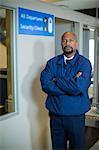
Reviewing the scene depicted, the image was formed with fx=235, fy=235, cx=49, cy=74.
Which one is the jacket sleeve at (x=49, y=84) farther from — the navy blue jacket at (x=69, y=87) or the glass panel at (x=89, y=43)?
the glass panel at (x=89, y=43)

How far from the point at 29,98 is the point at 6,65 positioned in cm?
48

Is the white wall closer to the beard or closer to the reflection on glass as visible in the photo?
the reflection on glass

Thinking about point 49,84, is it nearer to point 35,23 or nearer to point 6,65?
point 6,65

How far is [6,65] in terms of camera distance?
2533 mm

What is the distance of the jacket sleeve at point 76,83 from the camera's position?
7.06 ft

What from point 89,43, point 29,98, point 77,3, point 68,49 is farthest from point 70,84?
point 77,3

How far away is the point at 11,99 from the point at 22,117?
24 centimetres

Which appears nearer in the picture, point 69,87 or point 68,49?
point 69,87

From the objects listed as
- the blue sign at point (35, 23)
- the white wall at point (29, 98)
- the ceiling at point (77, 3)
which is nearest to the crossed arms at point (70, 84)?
the white wall at point (29, 98)

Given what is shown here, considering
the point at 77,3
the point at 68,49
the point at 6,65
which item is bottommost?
the point at 6,65

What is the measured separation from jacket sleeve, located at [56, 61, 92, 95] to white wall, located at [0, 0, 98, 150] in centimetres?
58

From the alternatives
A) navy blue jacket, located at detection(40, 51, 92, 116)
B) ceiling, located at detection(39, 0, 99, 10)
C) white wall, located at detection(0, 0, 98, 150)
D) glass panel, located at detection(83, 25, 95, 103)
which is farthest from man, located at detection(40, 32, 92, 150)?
ceiling, located at detection(39, 0, 99, 10)

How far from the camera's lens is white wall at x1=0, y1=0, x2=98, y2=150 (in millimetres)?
2484

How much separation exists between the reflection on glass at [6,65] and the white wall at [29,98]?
0.10 meters
